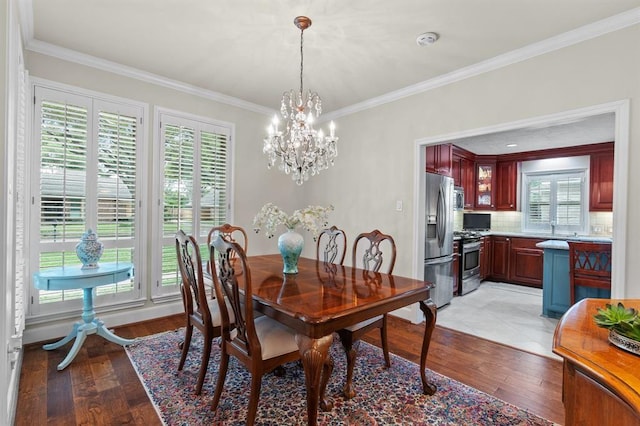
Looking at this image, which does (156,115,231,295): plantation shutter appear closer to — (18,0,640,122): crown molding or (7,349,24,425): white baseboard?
(18,0,640,122): crown molding

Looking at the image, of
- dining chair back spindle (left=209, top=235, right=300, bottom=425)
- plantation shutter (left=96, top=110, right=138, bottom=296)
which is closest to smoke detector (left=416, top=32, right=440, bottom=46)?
dining chair back spindle (left=209, top=235, right=300, bottom=425)

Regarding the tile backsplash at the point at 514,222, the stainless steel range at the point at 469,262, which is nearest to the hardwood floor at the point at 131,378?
the stainless steel range at the point at 469,262

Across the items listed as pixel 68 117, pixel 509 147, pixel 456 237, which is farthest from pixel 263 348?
pixel 509 147

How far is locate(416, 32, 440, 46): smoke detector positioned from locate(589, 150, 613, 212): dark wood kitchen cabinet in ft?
15.2

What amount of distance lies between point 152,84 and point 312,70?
178 centimetres

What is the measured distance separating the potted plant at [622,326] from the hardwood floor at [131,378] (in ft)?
4.23

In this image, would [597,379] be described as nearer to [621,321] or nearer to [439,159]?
[621,321]

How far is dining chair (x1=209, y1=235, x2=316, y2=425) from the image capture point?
1658mm

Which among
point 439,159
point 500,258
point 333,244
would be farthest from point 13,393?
point 500,258

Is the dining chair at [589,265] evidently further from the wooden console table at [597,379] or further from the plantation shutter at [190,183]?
the plantation shutter at [190,183]

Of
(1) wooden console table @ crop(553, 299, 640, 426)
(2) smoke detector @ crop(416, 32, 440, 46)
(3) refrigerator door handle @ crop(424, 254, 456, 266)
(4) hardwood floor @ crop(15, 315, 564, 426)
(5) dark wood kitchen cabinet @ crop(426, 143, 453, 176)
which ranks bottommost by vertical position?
(4) hardwood floor @ crop(15, 315, 564, 426)

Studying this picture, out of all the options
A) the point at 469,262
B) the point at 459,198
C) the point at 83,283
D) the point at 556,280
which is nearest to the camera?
the point at 83,283

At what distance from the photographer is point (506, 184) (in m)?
6.38

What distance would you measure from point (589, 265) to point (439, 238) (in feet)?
4.87
